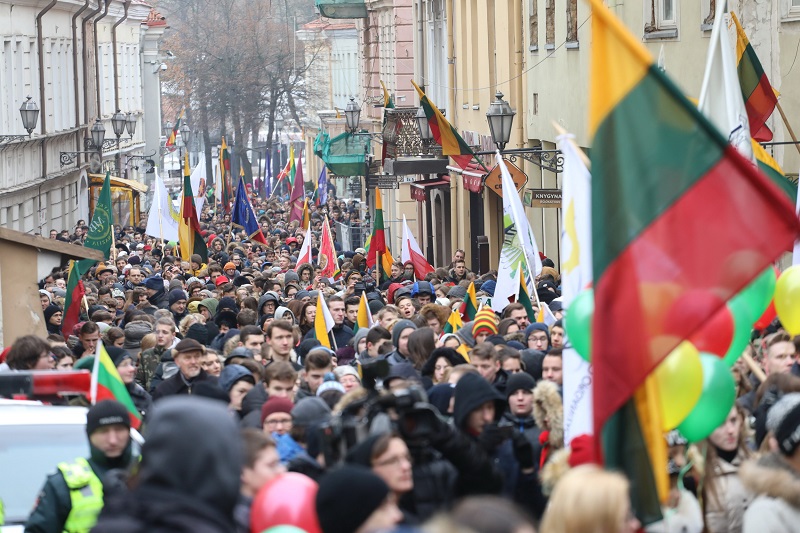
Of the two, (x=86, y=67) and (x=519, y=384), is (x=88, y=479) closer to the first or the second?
(x=519, y=384)

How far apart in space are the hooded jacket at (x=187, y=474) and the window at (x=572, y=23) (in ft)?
69.4

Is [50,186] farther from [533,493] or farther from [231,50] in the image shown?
A: [231,50]

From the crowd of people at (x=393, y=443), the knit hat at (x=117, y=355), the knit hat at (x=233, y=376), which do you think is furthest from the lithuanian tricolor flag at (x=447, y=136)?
the knit hat at (x=233, y=376)

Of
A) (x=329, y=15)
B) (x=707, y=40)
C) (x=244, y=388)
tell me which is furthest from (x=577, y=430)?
(x=329, y=15)

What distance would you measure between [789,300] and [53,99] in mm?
35320

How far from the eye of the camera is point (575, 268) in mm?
7156

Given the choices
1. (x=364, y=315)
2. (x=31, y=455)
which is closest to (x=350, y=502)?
(x=31, y=455)

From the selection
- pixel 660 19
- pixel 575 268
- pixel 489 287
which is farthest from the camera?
pixel 660 19

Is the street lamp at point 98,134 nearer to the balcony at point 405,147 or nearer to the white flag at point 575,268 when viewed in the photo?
the balcony at point 405,147

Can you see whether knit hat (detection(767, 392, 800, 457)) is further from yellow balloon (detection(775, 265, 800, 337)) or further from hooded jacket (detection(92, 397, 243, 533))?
yellow balloon (detection(775, 265, 800, 337))

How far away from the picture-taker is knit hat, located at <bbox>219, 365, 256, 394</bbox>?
9.56m

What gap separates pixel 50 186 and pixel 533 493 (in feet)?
119

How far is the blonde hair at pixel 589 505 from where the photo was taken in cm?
429

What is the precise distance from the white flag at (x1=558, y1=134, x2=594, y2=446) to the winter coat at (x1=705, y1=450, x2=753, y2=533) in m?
0.81
